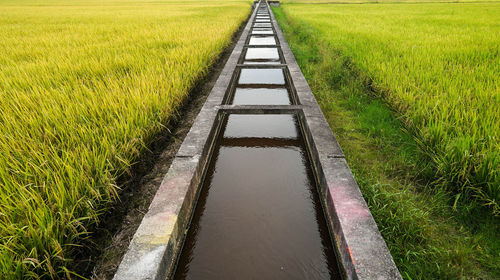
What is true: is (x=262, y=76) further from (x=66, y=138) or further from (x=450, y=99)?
(x=66, y=138)

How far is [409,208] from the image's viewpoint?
4.76 feet

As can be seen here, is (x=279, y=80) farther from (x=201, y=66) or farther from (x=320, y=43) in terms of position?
(x=320, y=43)

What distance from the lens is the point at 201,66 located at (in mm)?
3678

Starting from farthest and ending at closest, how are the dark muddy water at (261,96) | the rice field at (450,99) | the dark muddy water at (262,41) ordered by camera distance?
the dark muddy water at (262,41), the dark muddy water at (261,96), the rice field at (450,99)

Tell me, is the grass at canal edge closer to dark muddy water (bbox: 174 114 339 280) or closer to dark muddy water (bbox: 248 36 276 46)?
dark muddy water (bbox: 174 114 339 280)

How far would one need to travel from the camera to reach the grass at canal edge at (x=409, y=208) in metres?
1.17

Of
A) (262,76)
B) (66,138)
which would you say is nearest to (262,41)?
(262,76)

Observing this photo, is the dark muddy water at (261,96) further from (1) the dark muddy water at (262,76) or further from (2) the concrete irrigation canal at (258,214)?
(2) the concrete irrigation canal at (258,214)

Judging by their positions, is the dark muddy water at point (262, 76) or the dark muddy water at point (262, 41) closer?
the dark muddy water at point (262, 76)

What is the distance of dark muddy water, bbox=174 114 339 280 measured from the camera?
3.92 ft

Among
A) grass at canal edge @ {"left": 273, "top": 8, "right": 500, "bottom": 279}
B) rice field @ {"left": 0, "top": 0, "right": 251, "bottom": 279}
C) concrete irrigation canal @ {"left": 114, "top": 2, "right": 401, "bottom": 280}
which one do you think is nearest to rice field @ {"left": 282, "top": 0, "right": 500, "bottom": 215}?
grass at canal edge @ {"left": 273, "top": 8, "right": 500, "bottom": 279}

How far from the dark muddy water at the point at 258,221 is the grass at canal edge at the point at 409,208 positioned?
0.33 meters

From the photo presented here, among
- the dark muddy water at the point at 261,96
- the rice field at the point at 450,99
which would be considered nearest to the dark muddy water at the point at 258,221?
the rice field at the point at 450,99

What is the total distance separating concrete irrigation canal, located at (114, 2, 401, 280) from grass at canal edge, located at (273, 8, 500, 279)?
20 centimetres
